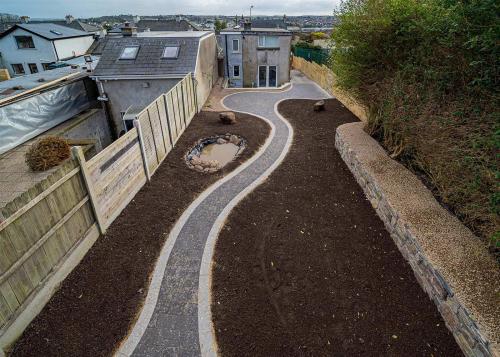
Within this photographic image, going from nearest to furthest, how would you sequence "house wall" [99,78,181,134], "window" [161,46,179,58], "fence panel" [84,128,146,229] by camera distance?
"fence panel" [84,128,146,229]
"house wall" [99,78,181,134]
"window" [161,46,179,58]

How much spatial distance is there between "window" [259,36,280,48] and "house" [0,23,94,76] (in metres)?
22.2

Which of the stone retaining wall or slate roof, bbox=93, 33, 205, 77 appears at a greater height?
slate roof, bbox=93, 33, 205, 77

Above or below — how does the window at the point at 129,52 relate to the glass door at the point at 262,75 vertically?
above

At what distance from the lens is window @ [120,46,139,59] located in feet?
54.0

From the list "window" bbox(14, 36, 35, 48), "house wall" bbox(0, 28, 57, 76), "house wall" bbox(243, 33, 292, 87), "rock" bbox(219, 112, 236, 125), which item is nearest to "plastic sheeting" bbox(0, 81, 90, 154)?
"rock" bbox(219, 112, 236, 125)

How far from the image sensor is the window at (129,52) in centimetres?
1645

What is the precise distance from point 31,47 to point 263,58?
25.4 metres

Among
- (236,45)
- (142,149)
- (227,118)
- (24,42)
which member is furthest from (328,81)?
(24,42)

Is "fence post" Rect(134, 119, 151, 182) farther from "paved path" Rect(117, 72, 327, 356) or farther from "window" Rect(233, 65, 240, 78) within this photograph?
"window" Rect(233, 65, 240, 78)

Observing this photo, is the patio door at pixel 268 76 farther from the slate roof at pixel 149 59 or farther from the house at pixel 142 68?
Answer: the slate roof at pixel 149 59

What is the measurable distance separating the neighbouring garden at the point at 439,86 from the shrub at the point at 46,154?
10.5 metres

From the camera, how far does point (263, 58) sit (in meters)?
27.5

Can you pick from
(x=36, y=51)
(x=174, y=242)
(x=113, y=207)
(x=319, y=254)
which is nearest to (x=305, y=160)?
(x=319, y=254)

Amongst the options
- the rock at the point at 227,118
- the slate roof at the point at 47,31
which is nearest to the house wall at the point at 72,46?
the slate roof at the point at 47,31
